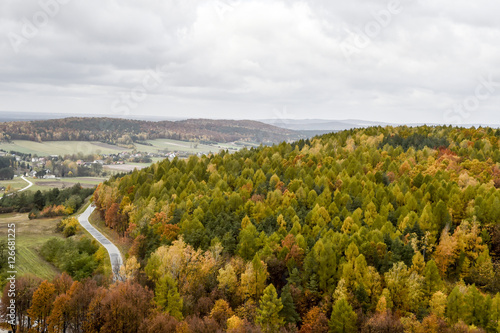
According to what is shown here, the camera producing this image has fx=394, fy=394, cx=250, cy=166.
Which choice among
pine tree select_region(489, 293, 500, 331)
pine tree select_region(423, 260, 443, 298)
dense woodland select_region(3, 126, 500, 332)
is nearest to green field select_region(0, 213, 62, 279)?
dense woodland select_region(3, 126, 500, 332)

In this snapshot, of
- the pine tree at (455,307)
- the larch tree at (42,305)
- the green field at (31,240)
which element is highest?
the pine tree at (455,307)

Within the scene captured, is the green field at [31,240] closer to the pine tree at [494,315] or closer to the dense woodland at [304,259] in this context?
the dense woodland at [304,259]

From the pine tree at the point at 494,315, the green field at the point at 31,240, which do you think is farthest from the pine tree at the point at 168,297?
the pine tree at the point at 494,315

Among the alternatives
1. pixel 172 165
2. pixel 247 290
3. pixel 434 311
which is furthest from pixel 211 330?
pixel 172 165

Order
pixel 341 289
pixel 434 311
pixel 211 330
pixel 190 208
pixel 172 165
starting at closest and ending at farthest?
pixel 211 330, pixel 434 311, pixel 341 289, pixel 190 208, pixel 172 165

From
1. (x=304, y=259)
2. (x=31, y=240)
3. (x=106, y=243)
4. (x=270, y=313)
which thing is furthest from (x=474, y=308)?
(x=31, y=240)

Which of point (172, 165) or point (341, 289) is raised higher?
point (172, 165)

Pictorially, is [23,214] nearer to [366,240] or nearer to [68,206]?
[68,206]

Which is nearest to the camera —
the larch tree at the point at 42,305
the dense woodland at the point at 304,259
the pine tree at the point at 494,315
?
the pine tree at the point at 494,315
